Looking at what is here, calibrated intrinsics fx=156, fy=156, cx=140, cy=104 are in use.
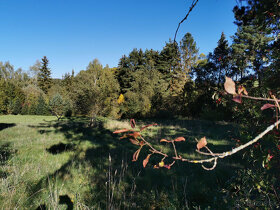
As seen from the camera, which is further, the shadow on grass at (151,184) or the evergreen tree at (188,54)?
the evergreen tree at (188,54)

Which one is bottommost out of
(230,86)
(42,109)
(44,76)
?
(42,109)

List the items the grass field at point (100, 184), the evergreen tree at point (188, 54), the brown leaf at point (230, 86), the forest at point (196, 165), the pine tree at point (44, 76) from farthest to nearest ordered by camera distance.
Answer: the pine tree at point (44, 76), the evergreen tree at point (188, 54), the grass field at point (100, 184), the forest at point (196, 165), the brown leaf at point (230, 86)

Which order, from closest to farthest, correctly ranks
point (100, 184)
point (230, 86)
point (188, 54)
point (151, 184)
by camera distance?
1. point (230, 86)
2. point (100, 184)
3. point (151, 184)
4. point (188, 54)

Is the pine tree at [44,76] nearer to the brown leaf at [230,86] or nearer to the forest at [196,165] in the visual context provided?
the forest at [196,165]

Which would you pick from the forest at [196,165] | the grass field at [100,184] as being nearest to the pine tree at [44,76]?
the forest at [196,165]

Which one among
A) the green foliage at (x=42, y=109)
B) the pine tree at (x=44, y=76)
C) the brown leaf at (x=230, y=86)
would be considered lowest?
the green foliage at (x=42, y=109)

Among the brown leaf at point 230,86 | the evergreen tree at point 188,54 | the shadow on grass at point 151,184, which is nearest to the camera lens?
the brown leaf at point 230,86

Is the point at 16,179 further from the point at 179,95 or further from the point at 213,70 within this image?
the point at 213,70

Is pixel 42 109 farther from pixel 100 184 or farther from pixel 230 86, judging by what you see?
pixel 230 86

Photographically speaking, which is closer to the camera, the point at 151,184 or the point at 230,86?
the point at 230,86

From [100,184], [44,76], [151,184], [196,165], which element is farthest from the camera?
[44,76]

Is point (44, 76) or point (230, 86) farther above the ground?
point (44, 76)

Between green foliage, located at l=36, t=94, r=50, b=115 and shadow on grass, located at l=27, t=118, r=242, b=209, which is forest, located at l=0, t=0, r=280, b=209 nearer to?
shadow on grass, located at l=27, t=118, r=242, b=209

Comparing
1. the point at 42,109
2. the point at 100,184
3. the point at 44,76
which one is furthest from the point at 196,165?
the point at 44,76
